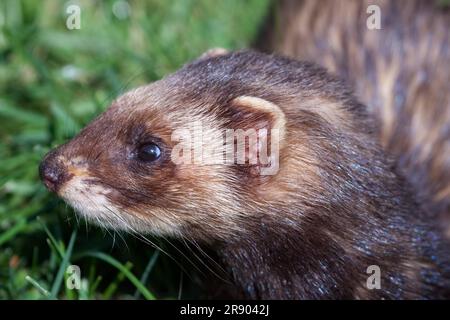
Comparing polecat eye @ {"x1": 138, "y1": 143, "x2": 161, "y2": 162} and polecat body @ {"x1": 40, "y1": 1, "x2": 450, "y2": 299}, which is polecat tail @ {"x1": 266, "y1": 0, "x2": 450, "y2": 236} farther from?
polecat eye @ {"x1": 138, "y1": 143, "x2": 161, "y2": 162}

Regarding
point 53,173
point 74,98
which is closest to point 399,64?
point 74,98

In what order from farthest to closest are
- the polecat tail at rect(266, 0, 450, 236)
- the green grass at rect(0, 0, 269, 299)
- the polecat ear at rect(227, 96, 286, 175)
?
the polecat tail at rect(266, 0, 450, 236) → the green grass at rect(0, 0, 269, 299) → the polecat ear at rect(227, 96, 286, 175)

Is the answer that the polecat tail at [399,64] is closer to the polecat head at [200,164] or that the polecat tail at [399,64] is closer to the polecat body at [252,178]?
the polecat body at [252,178]

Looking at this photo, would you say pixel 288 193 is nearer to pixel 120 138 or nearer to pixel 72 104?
pixel 120 138

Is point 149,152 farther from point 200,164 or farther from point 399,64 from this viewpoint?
point 399,64

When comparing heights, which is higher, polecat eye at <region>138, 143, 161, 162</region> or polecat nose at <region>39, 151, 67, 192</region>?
polecat eye at <region>138, 143, 161, 162</region>

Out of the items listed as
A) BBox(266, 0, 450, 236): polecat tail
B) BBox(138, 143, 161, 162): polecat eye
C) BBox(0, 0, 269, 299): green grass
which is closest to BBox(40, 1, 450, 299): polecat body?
BBox(138, 143, 161, 162): polecat eye

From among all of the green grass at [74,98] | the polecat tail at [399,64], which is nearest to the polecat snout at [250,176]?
the green grass at [74,98]

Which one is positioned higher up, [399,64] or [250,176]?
[399,64]

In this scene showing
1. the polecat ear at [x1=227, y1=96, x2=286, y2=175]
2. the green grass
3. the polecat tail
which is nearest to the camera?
the polecat ear at [x1=227, y1=96, x2=286, y2=175]
